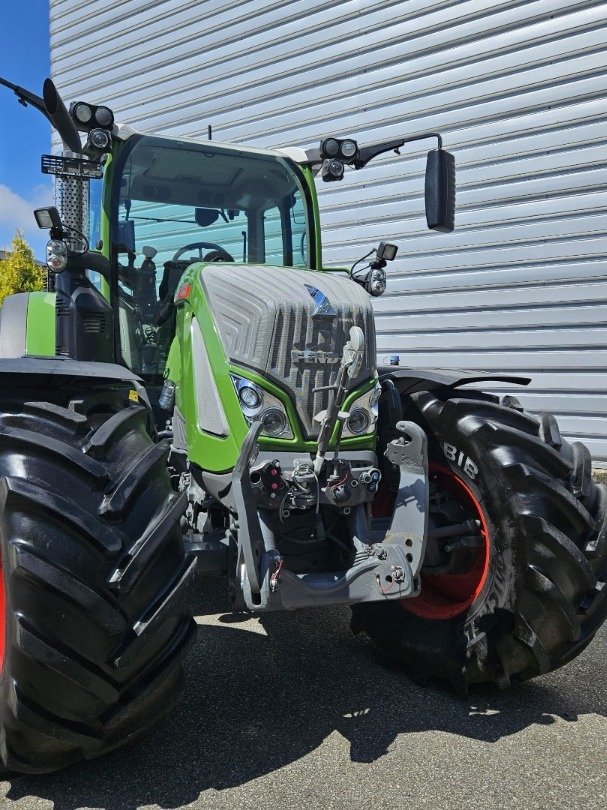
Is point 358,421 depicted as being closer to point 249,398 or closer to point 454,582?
point 249,398

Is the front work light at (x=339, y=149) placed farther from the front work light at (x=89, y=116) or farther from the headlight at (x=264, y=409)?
the headlight at (x=264, y=409)

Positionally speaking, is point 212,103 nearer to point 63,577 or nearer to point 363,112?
point 363,112

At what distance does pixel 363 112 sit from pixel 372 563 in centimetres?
594

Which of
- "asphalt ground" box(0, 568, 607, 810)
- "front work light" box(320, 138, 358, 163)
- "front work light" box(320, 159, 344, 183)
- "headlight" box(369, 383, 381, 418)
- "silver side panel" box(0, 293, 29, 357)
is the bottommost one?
"asphalt ground" box(0, 568, 607, 810)

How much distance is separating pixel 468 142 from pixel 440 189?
12.8 ft

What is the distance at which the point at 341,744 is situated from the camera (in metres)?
2.65

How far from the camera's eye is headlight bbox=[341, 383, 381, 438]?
9.33 ft

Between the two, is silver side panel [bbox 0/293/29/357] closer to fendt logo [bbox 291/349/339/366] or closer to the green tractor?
the green tractor

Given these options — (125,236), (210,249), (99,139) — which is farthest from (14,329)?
(210,249)

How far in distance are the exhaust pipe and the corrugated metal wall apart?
4.60 meters

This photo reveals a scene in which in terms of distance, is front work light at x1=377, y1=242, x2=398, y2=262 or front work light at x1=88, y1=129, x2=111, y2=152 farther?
front work light at x1=377, y1=242, x2=398, y2=262

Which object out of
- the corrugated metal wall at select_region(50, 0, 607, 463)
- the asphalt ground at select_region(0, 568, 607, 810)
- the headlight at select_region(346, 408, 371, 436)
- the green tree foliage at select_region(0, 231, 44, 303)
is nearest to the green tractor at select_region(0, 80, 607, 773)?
the headlight at select_region(346, 408, 371, 436)

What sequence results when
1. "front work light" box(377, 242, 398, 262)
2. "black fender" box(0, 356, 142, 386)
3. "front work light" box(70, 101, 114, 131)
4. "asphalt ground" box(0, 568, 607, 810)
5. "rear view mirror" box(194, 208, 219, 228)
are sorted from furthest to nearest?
1. "rear view mirror" box(194, 208, 219, 228)
2. "front work light" box(377, 242, 398, 262)
3. "front work light" box(70, 101, 114, 131)
4. "black fender" box(0, 356, 142, 386)
5. "asphalt ground" box(0, 568, 607, 810)

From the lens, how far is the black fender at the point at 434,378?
313 cm
